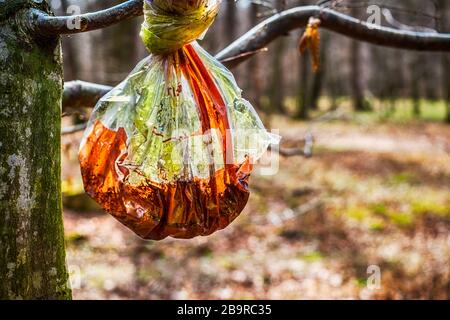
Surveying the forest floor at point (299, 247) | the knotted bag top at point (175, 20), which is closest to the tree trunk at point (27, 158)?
the knotted bag top at point (175, 20)

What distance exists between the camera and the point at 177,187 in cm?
171

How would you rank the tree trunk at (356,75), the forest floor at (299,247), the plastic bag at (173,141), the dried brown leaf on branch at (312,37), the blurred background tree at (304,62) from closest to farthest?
the plastic bag at (173,141), the dried brown leaf on branch at (312,37), the forest floor at (299,247), the blurred background tree at (304,62), the tree trunk at (356,75)

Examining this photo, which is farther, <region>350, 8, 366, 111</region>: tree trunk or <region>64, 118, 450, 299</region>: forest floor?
<region>350, 8, 366, 111</region>: tree trunk

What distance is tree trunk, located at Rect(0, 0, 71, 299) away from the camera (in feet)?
5.40

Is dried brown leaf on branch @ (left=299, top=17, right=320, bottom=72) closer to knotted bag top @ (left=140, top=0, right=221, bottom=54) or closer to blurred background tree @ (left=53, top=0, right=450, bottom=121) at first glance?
blurred background tree @ (left=53, top=0, right=450, bottom=121)

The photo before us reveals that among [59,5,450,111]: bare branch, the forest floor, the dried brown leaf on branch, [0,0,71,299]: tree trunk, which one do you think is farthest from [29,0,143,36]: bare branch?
the forest floor

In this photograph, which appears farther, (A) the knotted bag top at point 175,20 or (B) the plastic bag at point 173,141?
(B) the plastic bag at point 173,141

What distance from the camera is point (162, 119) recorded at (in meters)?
1.74

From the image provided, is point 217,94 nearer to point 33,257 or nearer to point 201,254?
point 33,257

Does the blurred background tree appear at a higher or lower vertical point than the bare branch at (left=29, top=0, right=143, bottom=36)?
higher

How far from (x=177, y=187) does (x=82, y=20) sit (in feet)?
2.07

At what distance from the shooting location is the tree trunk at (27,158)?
1645mm

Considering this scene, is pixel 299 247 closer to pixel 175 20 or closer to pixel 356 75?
pixel 175 20

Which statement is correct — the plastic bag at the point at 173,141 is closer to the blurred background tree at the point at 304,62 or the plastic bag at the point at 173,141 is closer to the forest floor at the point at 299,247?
the blurred background tree at the point at 304,62
